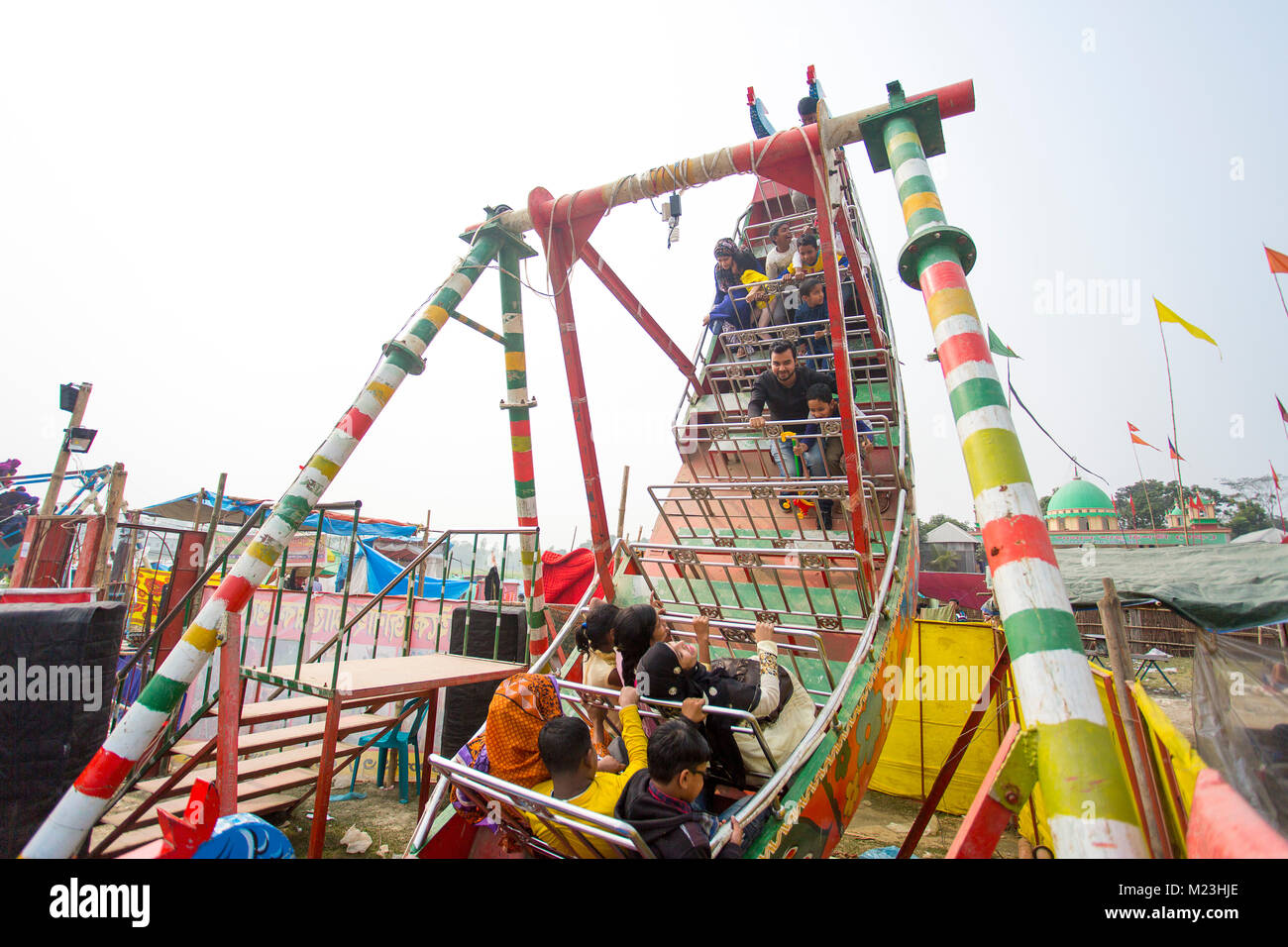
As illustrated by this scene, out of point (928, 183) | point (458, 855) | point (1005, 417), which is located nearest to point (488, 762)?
point (458, 855)

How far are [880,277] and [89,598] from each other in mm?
10196

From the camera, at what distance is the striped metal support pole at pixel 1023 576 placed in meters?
1.53

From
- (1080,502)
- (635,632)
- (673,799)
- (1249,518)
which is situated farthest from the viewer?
(1249,518)

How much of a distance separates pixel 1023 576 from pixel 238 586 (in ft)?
13.0

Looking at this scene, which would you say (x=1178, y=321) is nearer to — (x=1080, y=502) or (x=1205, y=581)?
(x=1205, y=581)

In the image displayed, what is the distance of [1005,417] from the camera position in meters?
2.19

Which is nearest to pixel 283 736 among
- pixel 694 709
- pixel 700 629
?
pixel 700 629

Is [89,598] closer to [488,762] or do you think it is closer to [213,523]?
[213,523]

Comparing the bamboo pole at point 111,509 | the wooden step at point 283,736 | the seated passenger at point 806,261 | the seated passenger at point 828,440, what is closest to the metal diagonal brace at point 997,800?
the seated passenger at point 828,440

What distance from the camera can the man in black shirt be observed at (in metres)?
5.50

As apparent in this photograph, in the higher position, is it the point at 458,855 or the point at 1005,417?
the point at 1005,417

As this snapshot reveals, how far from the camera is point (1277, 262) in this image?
9734mm
